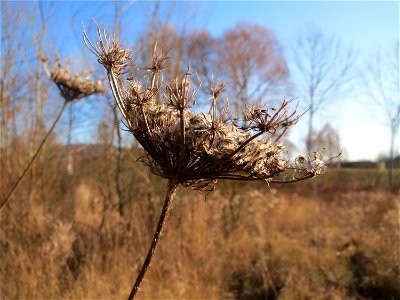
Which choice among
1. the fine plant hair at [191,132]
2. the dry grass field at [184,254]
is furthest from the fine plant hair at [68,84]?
the fine plant hair at [191,132]

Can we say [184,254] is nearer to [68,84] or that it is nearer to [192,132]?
[68,84]

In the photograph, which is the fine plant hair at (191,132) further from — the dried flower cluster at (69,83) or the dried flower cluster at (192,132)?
the dried flower cluster at (69,83)

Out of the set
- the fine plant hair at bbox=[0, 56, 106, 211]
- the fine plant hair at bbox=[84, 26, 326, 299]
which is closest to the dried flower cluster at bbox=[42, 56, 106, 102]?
the fine plant hair at bbox=[0, 56, 106, 211]

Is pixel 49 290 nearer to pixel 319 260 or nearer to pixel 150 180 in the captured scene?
pixel 150 180

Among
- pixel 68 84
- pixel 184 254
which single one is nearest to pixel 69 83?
pixel 68 84

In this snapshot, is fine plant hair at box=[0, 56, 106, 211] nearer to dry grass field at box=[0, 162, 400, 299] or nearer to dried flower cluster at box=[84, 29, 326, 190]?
dry grass field at box=[0, 162, 400, 299]

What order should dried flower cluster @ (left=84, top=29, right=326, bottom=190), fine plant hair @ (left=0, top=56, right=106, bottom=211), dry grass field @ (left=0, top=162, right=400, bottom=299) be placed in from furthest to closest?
1. dry grass field @ (left=0, top=162, right=400, bottom=299)
2. fine plant hair @ (left=0, top=56, right=106, bottom=211)
3. dried flower cluster @ (left=84, top=29, right=326, bottom=190)
